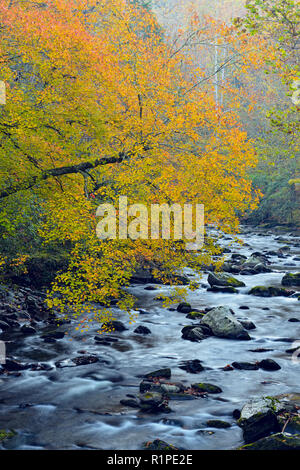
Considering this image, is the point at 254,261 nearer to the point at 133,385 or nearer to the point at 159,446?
the point at 133,385

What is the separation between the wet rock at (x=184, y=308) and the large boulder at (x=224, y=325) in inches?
73.7

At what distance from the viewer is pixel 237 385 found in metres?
9.77

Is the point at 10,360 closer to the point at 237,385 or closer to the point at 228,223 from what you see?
the point at 237,385

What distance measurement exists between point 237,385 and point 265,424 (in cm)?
230

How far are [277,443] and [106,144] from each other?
8.74m

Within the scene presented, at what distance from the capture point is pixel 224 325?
44.3 ft

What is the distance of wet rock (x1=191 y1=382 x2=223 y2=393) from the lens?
948 centimetres

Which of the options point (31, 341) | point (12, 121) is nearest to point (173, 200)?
point (12, 121)

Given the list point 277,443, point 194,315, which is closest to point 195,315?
point 194,315

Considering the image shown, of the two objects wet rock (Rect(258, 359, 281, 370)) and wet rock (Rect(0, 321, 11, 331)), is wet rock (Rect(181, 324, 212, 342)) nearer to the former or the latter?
wet rock (Rect(258, 359, 281, 370))

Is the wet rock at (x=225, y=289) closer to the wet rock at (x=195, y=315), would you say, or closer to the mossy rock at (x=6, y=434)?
the wet rock at (x=195, y=315)

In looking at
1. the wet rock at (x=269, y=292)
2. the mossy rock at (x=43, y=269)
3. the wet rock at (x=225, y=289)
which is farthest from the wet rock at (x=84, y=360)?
the wet rock at (x=269, y=292)

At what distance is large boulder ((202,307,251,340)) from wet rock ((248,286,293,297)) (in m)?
4.88

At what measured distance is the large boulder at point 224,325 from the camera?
43.3 ft
